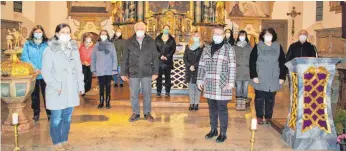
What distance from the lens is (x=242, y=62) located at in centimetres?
693

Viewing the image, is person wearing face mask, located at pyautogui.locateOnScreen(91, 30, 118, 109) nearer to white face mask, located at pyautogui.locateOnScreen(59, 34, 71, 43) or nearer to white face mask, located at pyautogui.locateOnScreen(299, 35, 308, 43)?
white face mask, located at pyautogui.locateOnScreen(59, 34, 71, 43)

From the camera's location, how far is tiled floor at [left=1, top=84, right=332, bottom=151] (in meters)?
4.41

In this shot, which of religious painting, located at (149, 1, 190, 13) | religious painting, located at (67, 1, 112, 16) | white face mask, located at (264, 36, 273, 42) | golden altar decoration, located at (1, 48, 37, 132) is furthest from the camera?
religious painting, located at (67, 1, 112, 16)

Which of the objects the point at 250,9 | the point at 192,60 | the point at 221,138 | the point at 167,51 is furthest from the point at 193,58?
the point at 250,9

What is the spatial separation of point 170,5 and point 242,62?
816 centimetres

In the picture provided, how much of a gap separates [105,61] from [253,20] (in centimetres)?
932

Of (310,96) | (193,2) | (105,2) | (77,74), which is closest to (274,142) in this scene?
(310,96)

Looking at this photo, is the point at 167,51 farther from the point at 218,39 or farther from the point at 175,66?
the point at 218,39

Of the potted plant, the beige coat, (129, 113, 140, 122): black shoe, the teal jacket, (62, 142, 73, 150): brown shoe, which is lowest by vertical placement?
(62, 142, 73, 150): brown shoe

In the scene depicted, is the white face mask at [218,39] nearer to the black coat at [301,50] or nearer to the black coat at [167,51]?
the black coat at [301,50]

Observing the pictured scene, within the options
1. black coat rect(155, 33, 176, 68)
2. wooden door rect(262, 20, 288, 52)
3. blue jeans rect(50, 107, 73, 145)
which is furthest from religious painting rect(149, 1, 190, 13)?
blue jeans rect(50, 107, 73, 145)

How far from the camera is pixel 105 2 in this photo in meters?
15.1

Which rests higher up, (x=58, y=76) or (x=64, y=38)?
(x=64, y=38)

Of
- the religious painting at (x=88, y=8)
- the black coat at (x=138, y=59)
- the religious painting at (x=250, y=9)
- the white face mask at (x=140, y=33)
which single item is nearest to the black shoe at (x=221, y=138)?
the black coat at (x=138, y=59)
